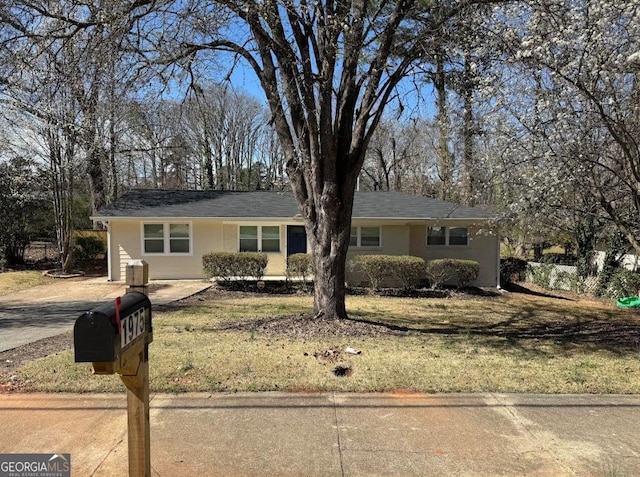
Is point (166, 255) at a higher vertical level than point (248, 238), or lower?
lower

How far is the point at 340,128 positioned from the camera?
801 cm

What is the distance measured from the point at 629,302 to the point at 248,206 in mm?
12902

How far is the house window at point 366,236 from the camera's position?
17875 millimetres

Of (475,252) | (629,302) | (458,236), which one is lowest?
(629,302)

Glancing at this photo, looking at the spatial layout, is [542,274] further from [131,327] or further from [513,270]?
[131,327]

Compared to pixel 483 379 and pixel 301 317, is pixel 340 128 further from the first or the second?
pixel 483 379

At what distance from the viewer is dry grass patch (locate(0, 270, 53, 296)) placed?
52.7ft

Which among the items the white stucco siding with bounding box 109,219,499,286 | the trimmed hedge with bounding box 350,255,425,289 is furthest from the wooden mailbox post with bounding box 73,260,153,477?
the white stucco siding with bounding box 109,219,499,286

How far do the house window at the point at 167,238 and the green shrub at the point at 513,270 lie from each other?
12.7m

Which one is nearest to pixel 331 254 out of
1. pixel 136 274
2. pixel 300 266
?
pixel 136 274

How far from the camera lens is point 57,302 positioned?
1247 centimetres

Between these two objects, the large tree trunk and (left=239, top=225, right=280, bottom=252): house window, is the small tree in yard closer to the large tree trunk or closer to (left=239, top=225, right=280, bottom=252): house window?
(left=239, top=225, right=280, bottom=252): house window

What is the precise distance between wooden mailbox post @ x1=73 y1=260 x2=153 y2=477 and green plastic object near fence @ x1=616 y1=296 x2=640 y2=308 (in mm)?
15074

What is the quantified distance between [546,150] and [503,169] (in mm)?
1767
